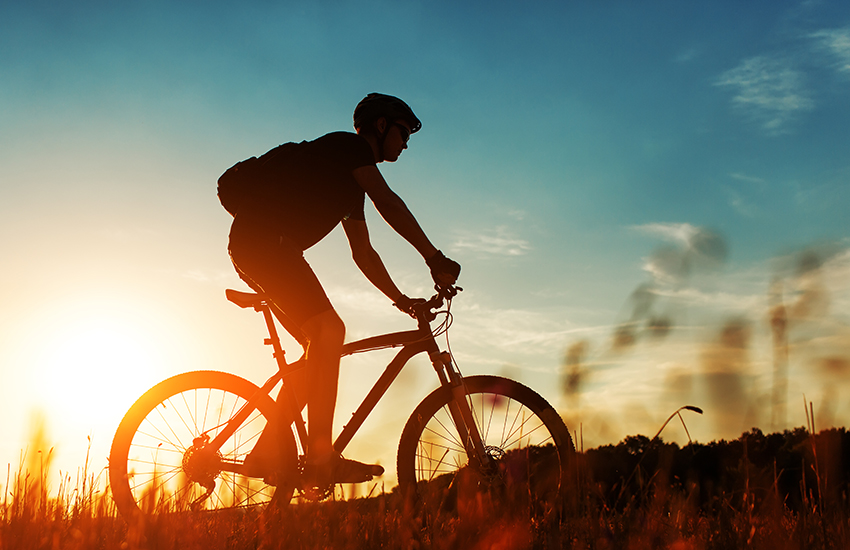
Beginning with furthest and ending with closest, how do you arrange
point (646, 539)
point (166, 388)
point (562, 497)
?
point (166, 388) → point (562, 497) → point (646, 539)

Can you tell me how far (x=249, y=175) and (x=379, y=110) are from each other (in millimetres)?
950

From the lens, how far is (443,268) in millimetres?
4035

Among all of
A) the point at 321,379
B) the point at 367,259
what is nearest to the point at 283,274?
the point at 321,379

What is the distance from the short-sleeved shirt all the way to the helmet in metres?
0.30

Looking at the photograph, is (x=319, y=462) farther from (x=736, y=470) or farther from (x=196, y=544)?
(x=736, y=470)

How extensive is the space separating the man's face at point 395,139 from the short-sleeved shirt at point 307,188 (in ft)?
1.11

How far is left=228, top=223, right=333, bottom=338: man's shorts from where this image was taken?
4.02 m

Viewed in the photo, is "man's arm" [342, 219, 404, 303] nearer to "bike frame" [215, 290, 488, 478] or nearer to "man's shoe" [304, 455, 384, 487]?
"bike frame" [215, 290, 488, 478]

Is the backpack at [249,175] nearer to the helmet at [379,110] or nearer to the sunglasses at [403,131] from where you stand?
the helmet at [379,110]

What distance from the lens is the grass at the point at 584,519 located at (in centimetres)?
276

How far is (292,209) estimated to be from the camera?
406 cm

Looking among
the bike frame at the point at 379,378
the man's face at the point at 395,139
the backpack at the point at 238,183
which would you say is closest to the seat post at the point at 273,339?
the bike frame at the point at 379,378

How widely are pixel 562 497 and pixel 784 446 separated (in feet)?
3.41

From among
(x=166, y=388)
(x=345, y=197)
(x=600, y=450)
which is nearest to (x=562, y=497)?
(x=600, y=450)
